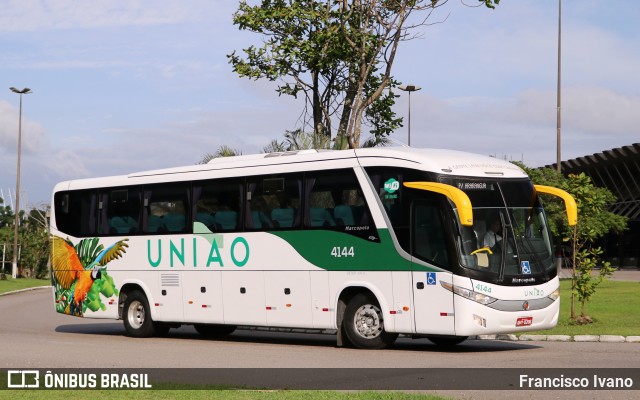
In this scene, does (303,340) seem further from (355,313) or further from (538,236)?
(538,236)

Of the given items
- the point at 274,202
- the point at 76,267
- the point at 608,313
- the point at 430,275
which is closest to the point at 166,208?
the point at 274,202

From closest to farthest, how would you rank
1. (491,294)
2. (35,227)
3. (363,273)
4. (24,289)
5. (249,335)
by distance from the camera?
(491,294)
(363,273)
(249,335)
(24,289)
(35,227)

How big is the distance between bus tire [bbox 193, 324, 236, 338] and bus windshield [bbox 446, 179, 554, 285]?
799 centimetres

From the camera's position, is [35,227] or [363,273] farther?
[35,227]

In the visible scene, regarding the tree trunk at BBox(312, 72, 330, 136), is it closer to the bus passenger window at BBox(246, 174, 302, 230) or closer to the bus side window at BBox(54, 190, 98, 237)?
the bus side window at BBox(54, 190, 98, 237)

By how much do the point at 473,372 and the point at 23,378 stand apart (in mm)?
5722

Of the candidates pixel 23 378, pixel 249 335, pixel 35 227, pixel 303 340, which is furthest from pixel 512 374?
pixel 35 227

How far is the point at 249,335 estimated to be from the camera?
82.1 feet

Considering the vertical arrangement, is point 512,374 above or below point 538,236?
below

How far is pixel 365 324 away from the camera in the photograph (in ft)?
64.0

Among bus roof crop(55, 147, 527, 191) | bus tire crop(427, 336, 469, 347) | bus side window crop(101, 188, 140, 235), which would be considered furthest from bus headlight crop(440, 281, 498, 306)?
bus side window crop(101, 188, 140, 235)

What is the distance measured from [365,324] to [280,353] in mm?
1676

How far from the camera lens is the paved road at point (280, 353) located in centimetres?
1608

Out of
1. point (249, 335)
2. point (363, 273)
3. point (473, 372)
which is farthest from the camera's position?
point (249, 335)
